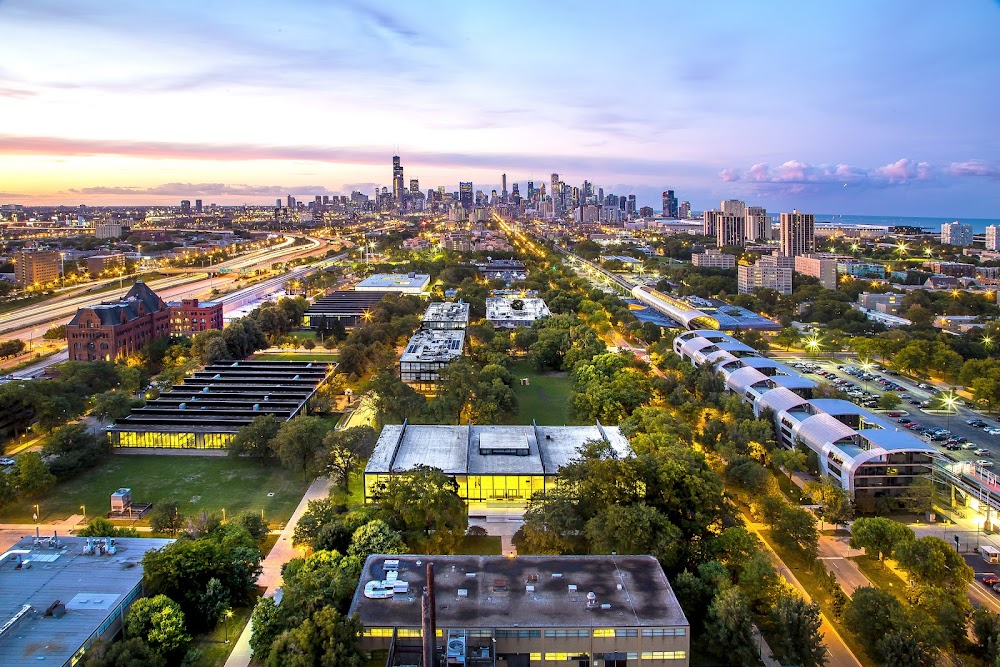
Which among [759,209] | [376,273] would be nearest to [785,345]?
[376,273]

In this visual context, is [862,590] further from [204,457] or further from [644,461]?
[204,457]

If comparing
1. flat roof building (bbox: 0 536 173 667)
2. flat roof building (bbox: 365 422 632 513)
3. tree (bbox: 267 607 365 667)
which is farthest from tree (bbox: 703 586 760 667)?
flat roof building (bbox: 0 536 173 667)

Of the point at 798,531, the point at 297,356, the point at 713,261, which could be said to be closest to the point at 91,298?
the point at 297,356

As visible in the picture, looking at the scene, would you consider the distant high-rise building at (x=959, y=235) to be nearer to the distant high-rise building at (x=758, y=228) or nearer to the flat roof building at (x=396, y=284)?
the distant high-rise building at (x=758, y=228)

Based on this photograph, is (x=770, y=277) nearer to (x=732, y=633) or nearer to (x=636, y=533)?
(x=636, y=533)

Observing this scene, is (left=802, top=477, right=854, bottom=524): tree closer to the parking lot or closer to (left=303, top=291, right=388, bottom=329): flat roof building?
the parking lot

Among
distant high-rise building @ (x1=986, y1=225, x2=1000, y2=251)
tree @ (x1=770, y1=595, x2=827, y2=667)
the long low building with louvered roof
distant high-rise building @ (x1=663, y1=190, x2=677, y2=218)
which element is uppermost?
distant high-rise building @ (x1=663, y1=190, x2=677, y2=218)

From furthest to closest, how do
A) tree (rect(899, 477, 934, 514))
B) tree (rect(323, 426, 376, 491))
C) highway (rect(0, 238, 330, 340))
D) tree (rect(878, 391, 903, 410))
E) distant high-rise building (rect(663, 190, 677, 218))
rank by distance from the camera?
distant high-rise building (rect(663, 190, 677, 218)) → highway (rect(0, 238, 330, 340)) → tree (rect(878, 391, 903, 410)) → tree (rect(323, 426, 376, 491)) → tree (rect(899, 477, 934, 514))
